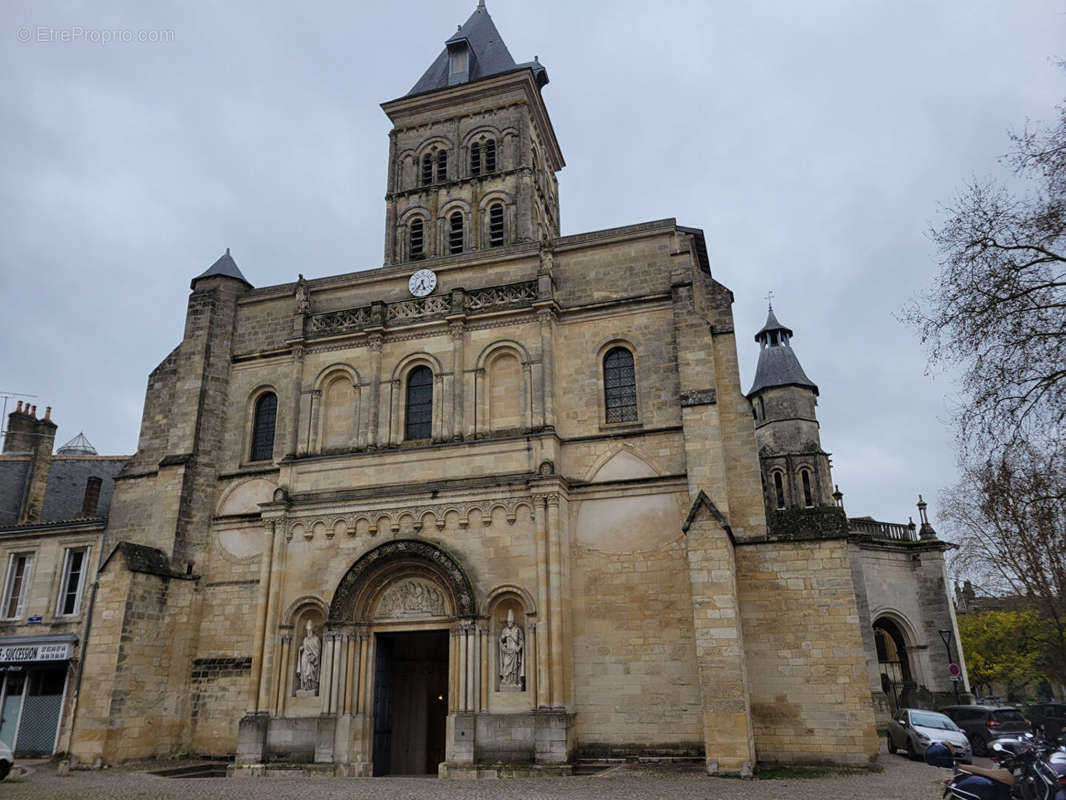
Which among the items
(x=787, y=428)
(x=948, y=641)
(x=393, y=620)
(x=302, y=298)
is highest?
(x=787, y=428)

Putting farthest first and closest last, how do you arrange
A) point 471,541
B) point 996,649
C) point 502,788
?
point 996,649, point 471,541, point 502,788

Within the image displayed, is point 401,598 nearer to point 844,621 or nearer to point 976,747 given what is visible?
point 844,621

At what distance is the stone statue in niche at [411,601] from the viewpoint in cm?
1780

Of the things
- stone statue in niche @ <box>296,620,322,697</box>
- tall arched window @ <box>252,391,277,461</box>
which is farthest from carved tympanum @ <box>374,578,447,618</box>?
tall arched window @ <box>252,391,277,461</box>

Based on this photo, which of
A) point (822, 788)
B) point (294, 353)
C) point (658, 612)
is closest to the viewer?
point (822, 788)

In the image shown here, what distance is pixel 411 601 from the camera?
1803cm

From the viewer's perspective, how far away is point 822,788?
12.6 m

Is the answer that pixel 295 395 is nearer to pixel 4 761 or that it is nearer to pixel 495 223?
pixel 4 761

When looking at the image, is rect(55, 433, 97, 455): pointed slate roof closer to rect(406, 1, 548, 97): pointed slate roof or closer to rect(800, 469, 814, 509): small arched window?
rect(406, 1, 548, 97): pointed slate roof

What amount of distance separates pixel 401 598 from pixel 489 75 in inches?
819

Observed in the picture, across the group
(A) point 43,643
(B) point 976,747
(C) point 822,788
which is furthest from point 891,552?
(A) point 43,643

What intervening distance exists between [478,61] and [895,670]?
29920 mm

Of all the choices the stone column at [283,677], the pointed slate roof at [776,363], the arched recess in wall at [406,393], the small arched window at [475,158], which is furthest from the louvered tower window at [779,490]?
the stone column at [283,677]

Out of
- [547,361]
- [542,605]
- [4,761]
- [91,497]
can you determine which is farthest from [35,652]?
[547,361]
